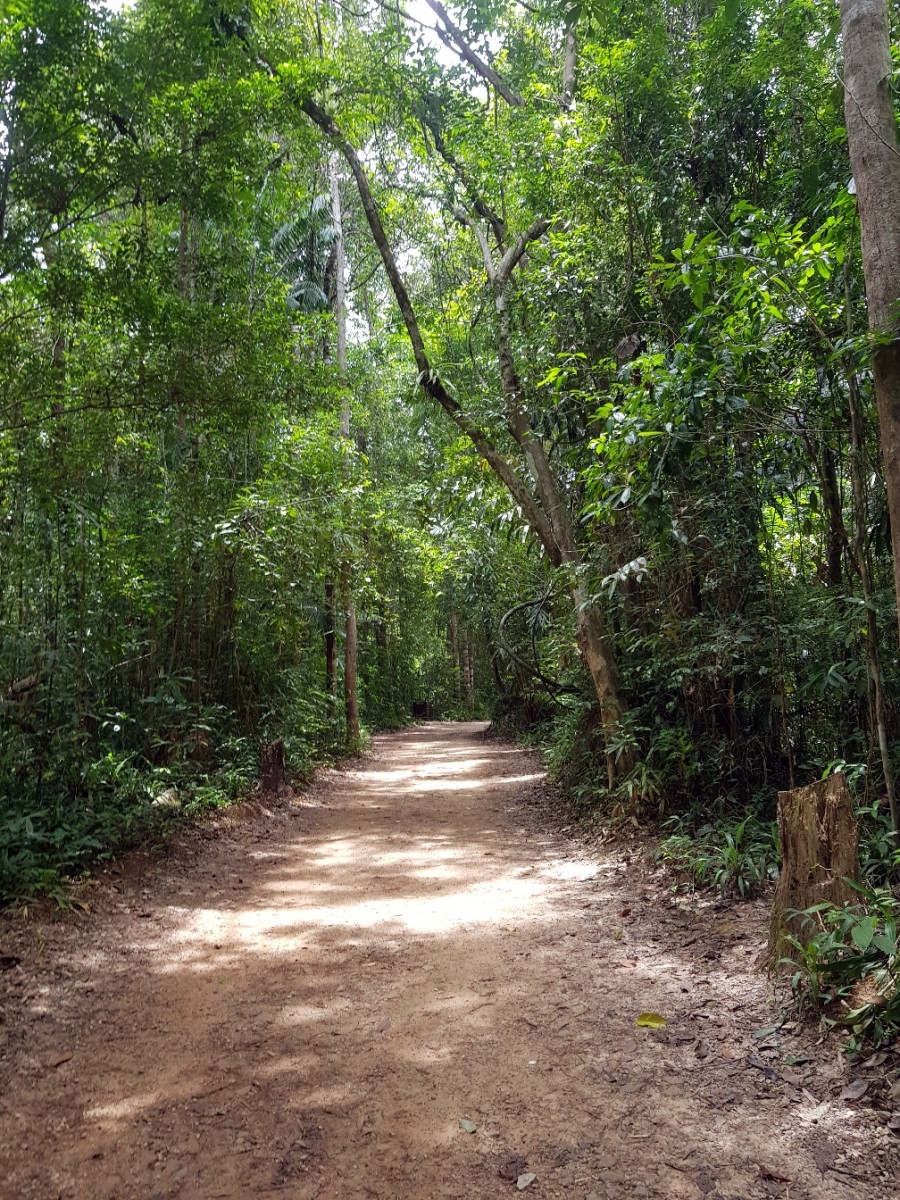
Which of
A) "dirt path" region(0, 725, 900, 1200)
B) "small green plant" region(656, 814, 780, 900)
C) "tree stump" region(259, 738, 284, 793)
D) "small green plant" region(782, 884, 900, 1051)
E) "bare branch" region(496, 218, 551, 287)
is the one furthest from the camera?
"tree stump" region(259, 738, 284, 793)

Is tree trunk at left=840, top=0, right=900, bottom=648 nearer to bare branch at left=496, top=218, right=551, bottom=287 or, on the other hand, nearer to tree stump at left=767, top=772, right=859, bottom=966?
tree stump at left=767, top=772, right=859, bottom=966

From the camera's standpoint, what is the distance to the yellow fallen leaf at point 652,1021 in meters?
3.48

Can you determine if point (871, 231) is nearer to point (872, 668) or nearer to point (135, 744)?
point (872, 668)

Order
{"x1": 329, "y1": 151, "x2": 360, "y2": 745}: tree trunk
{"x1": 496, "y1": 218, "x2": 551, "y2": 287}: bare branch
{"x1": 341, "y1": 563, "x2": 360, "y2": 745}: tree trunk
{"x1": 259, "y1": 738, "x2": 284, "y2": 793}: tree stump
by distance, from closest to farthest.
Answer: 1. {"x1": 496, "y1": 218, "x2": 551, "y2": 287}: bare branch
2. {"x1": 259, "y1": 738, "x2": 284, "y2": 793}: tree stump
3. {"x1": 341, "y1": 563, "x2": 360, "y2": 745}: tree trunk
4. {"x1": 329, "y1": 151, "x2": 360, "y2": 745}: tree trunk

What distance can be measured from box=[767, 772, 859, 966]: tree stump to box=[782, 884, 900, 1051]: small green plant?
89 mm

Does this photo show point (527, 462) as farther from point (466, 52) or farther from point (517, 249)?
point (466, 52)

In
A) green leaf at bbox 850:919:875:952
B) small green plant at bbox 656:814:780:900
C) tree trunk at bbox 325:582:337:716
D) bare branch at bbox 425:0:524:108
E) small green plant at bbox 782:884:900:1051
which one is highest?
bare branch at bbox 425:0:524:108

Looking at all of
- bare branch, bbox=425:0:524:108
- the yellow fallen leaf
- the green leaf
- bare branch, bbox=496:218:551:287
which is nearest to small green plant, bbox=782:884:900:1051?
the green leaf

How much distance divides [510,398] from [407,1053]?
7.50m

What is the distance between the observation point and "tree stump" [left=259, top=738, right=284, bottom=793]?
966cm

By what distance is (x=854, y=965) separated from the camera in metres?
3.13

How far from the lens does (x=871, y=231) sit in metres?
3.54

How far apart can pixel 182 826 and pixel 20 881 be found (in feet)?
7.05

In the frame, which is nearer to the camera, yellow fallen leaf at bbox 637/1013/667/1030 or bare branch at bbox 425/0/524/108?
yellow fallen leaf at bbox 637/1013/667/1030
